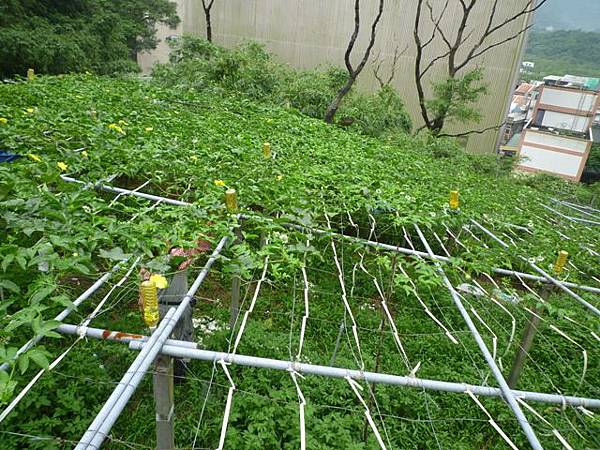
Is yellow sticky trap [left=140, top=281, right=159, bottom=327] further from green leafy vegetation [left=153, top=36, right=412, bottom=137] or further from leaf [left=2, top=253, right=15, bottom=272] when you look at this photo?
green leafy vegetation [left=153, top=36, right=412, bottom=137]

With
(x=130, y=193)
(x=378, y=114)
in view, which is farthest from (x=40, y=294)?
(x=378, y=114)

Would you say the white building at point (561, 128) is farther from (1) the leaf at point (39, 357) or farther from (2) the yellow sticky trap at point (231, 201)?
(1) the leaf at point (39, 357)

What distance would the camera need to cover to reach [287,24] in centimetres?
1513

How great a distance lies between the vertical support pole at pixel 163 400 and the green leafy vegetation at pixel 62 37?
9.56 m

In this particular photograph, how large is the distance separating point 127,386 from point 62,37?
10344 millimetres

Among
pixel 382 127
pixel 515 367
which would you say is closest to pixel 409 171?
pixel 515 367

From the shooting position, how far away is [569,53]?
1399 inches

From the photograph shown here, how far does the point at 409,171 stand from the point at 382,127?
14.6ft

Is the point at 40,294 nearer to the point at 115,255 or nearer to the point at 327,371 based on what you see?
the point at 115,255

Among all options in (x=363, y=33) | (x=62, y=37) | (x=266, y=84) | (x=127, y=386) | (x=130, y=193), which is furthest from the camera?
(x=363, y=33)

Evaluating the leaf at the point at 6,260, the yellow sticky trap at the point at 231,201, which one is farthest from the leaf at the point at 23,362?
the yellow sticky trap at the point at 231,201

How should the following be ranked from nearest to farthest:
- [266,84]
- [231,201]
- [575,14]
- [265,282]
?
[231,201] → [265,282] → [266,84] → [575,14]

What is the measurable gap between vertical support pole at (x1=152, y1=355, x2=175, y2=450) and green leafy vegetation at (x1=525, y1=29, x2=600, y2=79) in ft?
129

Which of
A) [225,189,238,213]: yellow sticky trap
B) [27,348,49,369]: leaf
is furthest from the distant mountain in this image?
[27,348,49,369]: leaf
